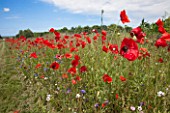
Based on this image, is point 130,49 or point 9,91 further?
point 9,91

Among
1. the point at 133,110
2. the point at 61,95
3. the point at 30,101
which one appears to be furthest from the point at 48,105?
the point at 133,110

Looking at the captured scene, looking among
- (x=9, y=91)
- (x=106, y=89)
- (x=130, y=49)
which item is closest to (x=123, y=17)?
(x=130, y=49)

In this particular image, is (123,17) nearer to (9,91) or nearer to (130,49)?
(130,49)

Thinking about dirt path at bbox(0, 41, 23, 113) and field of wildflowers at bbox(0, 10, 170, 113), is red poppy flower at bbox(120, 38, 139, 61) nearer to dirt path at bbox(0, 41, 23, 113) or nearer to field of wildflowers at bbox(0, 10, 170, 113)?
field of wildflowers at bbox(0, 10, 170, 113)

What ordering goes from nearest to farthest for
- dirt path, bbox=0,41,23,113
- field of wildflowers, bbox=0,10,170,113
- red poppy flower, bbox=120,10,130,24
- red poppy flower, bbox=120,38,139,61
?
A: red poppy flower, bbox=120,38,139,61, red poppy flower, bbox=120,10,130,24, field of wildflowers, bbox=0,10,170,113, dirt path, bbox=0,41,23,113

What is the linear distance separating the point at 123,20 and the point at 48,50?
12.8 ft

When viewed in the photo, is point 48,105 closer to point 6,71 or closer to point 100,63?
point 100,63

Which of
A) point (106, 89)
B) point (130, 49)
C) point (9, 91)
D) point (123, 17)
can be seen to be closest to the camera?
point (130, 49)

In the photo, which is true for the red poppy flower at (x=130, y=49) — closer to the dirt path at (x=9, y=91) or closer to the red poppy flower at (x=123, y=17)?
the red poppy flower at (x=123, y=17)

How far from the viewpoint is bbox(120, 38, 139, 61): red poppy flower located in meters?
1.13

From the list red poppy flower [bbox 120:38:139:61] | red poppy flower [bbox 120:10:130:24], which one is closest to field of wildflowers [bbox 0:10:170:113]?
red poppy flower [bbox 120:10:130:24]

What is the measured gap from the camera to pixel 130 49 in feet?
3.79

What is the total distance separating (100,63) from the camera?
3131 millimetres

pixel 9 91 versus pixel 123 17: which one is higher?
pixel 123 17
